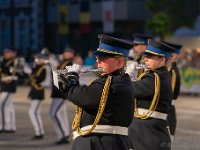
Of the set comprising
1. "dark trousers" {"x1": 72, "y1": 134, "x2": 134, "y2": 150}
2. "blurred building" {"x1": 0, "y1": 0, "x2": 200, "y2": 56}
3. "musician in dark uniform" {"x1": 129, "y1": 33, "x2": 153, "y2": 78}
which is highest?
"musician in dark uniform" {"x1": 129, "y1": 33, "x2": 153, "y2": 78}

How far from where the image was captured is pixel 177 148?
1112cm

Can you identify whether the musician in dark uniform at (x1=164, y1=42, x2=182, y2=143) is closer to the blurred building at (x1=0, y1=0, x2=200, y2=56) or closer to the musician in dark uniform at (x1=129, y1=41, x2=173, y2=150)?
the musician in dark uniform at (x1=129, y1=41, x2=173, y2=150)

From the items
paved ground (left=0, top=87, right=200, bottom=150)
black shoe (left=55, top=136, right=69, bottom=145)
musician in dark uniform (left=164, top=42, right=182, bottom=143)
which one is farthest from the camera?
black shoe (left=55, top=136, right=69, bottom=145)

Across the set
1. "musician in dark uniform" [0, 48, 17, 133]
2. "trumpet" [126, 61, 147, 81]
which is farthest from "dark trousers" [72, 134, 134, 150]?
"musician in dark uniform" [0, 48, 17, 133]

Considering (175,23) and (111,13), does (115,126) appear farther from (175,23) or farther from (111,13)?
(111,13)

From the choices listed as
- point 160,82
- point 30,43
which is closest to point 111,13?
point 30,43

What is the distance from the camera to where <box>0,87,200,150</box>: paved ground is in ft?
38.2

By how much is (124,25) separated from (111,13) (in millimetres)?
2662

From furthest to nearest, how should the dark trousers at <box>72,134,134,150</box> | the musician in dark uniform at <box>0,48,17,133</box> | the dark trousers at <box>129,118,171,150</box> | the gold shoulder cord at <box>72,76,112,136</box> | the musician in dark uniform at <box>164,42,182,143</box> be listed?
1. the musician in dark uniform at <box>0,48,17,133</box>
2. the musician in dark uniform at <box>164,42,182,143</box>
3. the dark trousers at <box>129,118,171,150</box>
4. the dark trousers at <box>72,134,134,150</box>
5. the gold shoulder cord at <box>72,76,112,136</box>

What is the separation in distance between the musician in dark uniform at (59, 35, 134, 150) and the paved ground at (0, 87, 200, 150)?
17.7 feet

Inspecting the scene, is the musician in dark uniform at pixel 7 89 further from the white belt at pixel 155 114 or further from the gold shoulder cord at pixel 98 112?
the gold shoulder cord at pixel 98 112

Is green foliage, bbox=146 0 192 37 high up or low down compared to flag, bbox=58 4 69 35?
up

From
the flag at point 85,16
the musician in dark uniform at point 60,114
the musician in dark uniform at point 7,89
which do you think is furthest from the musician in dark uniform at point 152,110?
the flag at point 85,16

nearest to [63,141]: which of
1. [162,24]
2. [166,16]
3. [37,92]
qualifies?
[37,92]
